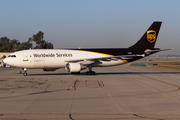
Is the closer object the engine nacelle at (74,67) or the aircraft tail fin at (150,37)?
the engine nacelle at (74,67)

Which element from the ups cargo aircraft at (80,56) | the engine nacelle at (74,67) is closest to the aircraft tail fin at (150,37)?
the ups cargo aircraft at (80,56)

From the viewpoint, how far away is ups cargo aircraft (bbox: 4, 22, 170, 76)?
1329 inches

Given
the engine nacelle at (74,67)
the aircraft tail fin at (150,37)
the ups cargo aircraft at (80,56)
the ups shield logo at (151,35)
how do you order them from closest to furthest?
the engine nacelle at (74,67), the ups cargo aircraft at (80,56), the aircraft tail fin at (150,37), the ups shield logo at (151,35)

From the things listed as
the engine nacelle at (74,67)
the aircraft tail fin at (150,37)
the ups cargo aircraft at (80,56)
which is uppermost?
the aircraft tail fin at (150,37)

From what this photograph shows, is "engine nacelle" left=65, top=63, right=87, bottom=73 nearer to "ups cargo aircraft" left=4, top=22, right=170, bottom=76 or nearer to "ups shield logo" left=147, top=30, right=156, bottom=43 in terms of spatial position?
"ups cargo aircraft" left=4, top=22, right=170, bottom=76

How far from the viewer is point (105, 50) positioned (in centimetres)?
3747

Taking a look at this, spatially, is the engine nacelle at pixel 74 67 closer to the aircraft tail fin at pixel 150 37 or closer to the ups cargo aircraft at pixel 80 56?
the ups cargo aircraft at pixel 80 56

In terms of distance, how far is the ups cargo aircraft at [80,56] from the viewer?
33750 mm

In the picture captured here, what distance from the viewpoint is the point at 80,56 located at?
3603 centimetres

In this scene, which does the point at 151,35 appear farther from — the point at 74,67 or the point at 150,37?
the point at 74,67

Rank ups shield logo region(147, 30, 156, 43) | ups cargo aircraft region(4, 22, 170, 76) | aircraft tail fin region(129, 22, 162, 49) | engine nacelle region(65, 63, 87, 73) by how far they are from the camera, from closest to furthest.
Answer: engine nacelle region(65, 63, 87, 73), ups cargo aircraft region(4, 22, 170, 76), aircraft tail fin region(129, 22, 162, 49), ups shield logo region(147, 30, 156, 43)

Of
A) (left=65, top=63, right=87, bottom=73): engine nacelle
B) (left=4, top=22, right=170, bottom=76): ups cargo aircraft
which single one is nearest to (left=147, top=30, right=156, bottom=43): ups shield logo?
(left=4, top=22, right=170, bottom=76): ups cargo aircraft

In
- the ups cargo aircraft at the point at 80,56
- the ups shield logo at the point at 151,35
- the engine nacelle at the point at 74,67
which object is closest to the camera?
the engine nacelle at the point at 74,67

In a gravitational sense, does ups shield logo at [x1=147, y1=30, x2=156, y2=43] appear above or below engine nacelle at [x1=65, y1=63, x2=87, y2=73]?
above
